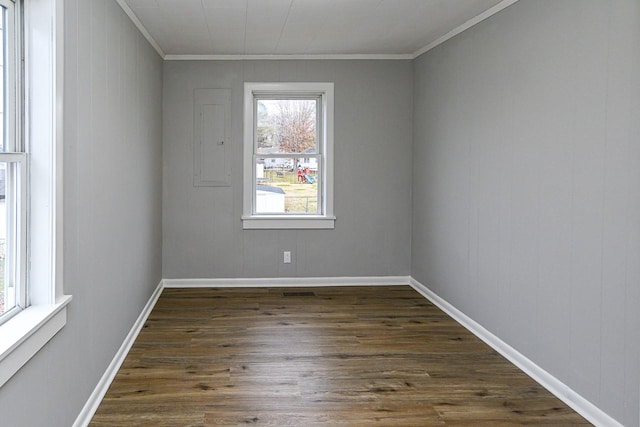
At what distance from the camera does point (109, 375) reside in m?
2.96

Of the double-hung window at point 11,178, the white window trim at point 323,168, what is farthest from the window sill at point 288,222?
the double-hung window at point 11,178

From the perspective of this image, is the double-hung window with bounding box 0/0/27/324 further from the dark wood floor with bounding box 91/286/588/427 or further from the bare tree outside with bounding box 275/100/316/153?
the bare tree outside with bounding box 275/100/316/153

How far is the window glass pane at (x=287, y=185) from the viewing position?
5410 millimetres

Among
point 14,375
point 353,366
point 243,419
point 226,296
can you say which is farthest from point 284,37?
point 14,375

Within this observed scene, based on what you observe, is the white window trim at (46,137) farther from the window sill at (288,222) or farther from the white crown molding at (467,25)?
the window sill at (288,222)

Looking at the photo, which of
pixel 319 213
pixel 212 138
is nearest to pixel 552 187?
pixel 319 213

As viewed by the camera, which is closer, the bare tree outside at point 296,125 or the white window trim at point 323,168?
the white window trim at point 323,168

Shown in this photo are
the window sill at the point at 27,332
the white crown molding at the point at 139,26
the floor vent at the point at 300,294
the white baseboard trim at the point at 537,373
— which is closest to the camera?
the window sill at the point at 27,332

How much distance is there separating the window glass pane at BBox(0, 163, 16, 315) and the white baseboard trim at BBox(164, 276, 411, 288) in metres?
3.36

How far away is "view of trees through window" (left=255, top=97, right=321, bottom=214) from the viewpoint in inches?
212

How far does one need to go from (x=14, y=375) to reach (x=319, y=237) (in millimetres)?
3831

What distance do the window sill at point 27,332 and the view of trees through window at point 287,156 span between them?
3330 mm

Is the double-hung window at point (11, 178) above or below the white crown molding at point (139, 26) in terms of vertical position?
below

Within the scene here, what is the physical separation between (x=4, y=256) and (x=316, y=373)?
1.82m
